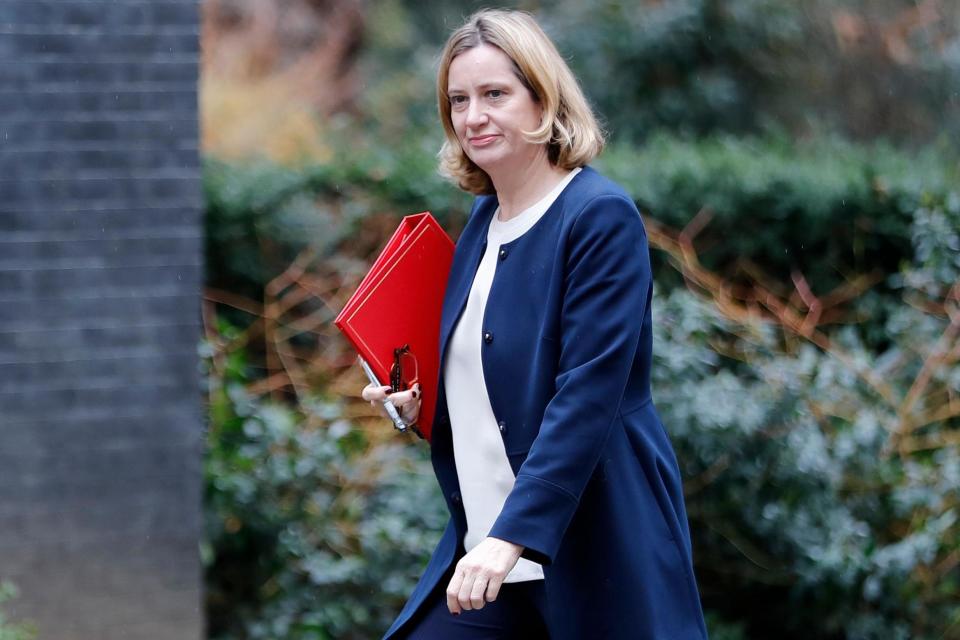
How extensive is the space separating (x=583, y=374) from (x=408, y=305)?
60 cm

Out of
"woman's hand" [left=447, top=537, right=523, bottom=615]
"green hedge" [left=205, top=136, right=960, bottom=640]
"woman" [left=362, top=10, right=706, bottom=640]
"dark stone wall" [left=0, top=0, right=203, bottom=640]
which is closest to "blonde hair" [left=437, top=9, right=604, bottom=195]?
"woman" [left=362, top=10, right=706, bottom=640]

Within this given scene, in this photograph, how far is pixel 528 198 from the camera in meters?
2.66

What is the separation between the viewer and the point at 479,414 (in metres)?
2.63

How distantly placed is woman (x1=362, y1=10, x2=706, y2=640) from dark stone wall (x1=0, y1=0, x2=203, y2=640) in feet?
6.31

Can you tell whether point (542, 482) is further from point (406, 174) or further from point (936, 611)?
point (406, 174)

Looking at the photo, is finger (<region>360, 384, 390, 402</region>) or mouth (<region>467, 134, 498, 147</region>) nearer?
mouth (<region>467, 134, 498, 147</region>)

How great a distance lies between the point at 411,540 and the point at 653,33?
6450 millimetres

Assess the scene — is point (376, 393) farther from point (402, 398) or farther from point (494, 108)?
point (494, 108)

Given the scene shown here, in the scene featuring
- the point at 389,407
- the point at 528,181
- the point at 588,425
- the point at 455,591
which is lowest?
the point at 455,591

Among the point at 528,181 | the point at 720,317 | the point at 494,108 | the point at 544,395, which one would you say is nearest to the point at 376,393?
the point at 544,395

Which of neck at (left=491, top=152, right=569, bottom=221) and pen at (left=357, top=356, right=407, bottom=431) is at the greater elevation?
neck at (left=491, top=152, right=569, bottom=221)

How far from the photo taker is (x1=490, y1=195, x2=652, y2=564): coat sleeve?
232 cm

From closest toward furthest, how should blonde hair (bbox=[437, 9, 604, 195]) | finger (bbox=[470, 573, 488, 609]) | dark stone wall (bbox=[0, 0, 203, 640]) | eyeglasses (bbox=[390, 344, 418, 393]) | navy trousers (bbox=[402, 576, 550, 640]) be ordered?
→ finger (bbox=[470, 573, 488, 609]), blonde hair (bbox=[437, 9, 604, 195]), navy trousers (bbox=[402, 576, 550, 640]), eyeglasses (bbox=[390, 344, 418, 393]), dark stone wall (bbox=[0, 0, 203, 640])

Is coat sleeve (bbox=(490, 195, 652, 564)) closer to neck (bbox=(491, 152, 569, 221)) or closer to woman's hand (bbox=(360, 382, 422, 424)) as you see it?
neck (bbox=(491, 152, 569, 221))
